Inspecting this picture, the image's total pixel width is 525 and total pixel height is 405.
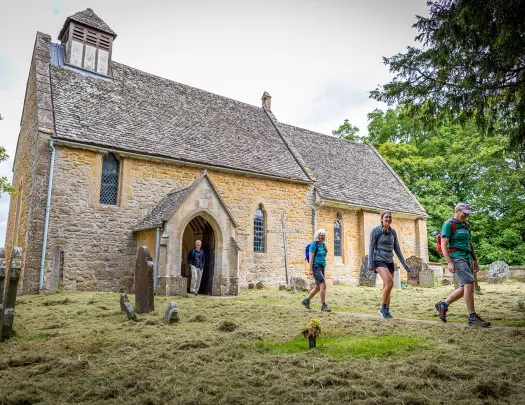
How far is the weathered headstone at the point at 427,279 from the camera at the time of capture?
19.6 m

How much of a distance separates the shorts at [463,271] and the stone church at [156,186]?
842 centimetres

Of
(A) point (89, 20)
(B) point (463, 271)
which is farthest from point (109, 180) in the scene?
(B) point (463, 271)

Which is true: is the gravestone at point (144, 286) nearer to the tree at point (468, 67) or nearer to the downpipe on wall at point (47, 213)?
the downpipe on wall at point (47, 213)

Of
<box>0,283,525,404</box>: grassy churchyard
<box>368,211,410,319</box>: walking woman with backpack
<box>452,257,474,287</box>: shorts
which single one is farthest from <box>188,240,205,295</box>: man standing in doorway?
<box>452,257,474,287</box>: shorts

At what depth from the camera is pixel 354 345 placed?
5.48 meters

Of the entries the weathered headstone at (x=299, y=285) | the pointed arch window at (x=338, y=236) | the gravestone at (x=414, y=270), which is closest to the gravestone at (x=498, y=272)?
the gravestone at (x=414, y=270)

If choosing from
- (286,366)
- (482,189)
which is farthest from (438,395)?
(482,189)

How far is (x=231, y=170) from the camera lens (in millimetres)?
17688

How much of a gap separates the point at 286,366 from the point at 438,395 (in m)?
1.61

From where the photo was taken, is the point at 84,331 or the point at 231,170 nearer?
the point at 84,331

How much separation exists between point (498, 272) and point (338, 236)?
837 cm

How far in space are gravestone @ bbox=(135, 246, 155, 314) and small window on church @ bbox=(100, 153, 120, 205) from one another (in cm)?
637

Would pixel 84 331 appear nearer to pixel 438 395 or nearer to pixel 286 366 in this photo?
pixel 286 366

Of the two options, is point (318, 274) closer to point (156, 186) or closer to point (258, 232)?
point (156, 186)
